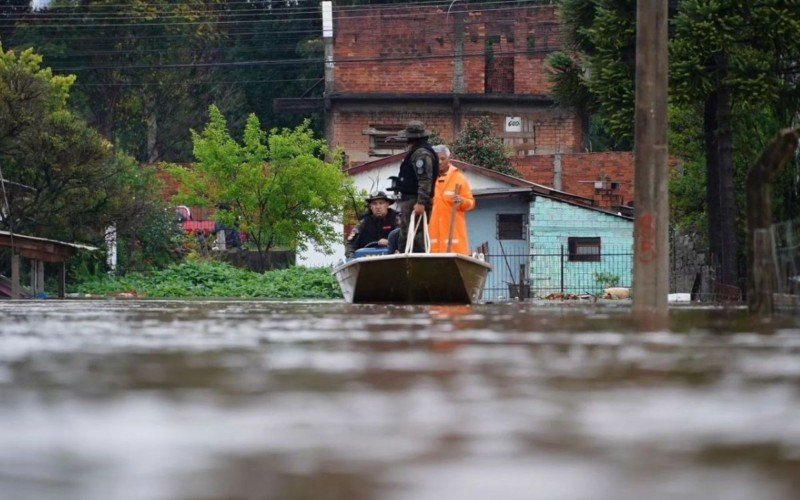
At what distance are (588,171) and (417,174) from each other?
3607 cm

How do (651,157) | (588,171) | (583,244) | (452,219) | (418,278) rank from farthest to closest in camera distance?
(588,171), (583,244), (452,219), (418,278), (651,157)

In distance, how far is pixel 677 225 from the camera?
36.1 metres

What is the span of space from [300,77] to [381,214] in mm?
49348

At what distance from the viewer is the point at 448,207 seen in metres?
16.6

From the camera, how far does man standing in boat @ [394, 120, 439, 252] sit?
16.1 m

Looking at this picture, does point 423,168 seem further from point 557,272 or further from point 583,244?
point 583,244

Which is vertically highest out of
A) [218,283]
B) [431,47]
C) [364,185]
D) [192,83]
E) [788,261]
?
[431,47]

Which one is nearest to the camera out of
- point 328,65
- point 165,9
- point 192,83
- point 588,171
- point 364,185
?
point 364,185

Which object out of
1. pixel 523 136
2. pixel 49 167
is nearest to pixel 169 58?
pixel 523 136

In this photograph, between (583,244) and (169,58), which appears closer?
(583,244)

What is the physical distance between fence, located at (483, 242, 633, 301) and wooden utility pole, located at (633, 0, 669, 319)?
24.7 m

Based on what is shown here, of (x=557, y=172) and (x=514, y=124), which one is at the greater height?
(x=514, y=124)

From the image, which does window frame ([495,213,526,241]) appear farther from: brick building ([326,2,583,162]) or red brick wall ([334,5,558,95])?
red brick wall ([334,5,558,95])

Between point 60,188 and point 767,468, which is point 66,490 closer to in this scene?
point 767,468
